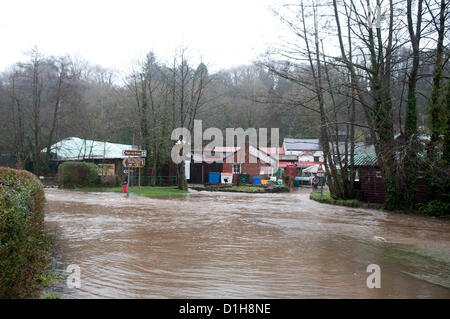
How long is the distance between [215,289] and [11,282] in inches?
113

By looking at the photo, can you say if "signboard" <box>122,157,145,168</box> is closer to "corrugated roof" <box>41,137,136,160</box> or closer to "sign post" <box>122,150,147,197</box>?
"sign post" <box>122,150,147,197</box>

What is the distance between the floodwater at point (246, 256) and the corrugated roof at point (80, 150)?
1065 inches

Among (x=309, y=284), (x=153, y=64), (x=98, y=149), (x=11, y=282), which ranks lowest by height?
(x=309, y=284)

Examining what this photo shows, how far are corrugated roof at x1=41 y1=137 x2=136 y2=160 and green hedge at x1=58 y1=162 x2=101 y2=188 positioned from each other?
9592 millimetres

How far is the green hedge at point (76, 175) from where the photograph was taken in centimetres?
2886

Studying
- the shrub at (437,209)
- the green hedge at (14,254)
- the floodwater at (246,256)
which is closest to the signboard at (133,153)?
the floodwater at (246,256)

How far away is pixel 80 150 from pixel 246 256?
35.6m

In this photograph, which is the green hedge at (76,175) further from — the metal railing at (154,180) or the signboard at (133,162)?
the signboard at (133,162)

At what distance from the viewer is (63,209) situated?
15.8 meters

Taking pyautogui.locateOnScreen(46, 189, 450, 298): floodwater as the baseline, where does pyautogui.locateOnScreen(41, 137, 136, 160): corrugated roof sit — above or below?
above

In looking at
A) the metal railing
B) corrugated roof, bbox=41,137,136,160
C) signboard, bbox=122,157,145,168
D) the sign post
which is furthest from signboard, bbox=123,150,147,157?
corrugated roof, bbox=41,137,136,160

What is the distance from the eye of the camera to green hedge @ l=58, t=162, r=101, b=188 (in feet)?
94.7
